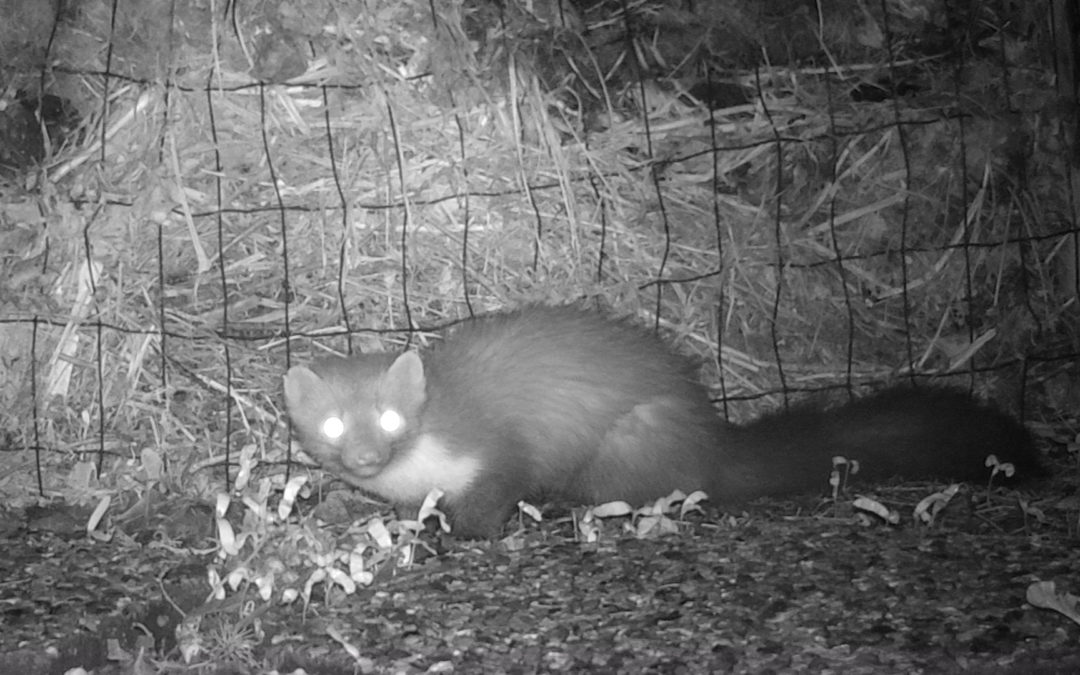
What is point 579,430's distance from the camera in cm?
405

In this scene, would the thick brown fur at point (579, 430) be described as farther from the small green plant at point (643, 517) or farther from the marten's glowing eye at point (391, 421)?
the small green plant at point (643, 517)

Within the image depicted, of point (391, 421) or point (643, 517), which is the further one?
point (391, 421)

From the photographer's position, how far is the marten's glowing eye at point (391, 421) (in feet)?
12.9

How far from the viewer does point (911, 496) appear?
3.96m

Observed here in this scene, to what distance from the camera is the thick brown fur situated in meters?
3.93

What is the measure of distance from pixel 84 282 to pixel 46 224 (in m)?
0.22

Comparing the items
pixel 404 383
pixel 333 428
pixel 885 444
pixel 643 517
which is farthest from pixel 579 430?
pixel 885 444

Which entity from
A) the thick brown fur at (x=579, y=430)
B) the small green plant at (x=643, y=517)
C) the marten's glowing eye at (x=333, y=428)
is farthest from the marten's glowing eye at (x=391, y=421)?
the small green plant at (x=643, y=517)

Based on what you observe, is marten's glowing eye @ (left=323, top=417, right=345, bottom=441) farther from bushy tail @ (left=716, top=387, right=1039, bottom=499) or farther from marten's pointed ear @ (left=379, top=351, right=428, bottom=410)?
bushy tail @ (left=716, top=387, right=1039, bottom=499)

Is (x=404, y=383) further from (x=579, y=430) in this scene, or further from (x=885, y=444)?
(x=885, y=444)

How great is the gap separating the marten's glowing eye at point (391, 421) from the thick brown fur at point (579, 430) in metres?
0.01

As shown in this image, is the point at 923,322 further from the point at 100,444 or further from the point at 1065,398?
the point at 100,444

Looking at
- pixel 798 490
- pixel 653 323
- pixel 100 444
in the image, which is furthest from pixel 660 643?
pixel 100 444

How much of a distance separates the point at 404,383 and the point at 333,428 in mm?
249
